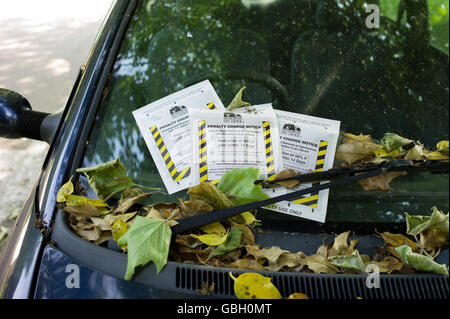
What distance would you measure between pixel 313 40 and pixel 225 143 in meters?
0.65

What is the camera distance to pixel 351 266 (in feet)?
4.69

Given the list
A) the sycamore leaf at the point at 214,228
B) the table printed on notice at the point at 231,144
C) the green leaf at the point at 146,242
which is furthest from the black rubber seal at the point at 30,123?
the sycamore leaf at the point at 214,228

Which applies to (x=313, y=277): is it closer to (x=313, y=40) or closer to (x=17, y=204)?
(x=313, y=40)

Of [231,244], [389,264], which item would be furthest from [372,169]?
[231,244]

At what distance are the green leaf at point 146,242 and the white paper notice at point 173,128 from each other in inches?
10.9

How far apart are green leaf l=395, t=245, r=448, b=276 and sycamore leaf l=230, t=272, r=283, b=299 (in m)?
0.42

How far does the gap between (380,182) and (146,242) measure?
0.82 m

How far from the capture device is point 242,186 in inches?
64.4

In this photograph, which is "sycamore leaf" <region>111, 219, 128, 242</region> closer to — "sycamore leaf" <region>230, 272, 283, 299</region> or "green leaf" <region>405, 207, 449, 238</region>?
"sycamore leaf" <region>230, 272, 283, 299</region>

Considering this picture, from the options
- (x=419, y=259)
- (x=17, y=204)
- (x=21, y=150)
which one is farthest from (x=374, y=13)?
(x=21, y=150)

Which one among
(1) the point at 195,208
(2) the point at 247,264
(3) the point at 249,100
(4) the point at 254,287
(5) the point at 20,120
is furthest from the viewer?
(5) the point at 20,120

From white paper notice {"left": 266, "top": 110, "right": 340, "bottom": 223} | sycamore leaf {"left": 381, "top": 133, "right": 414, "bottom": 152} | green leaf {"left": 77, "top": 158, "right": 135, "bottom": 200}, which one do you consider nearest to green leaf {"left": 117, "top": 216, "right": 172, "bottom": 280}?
green leaf {"left": 77, "top": 158, "right": 135, "bottom": 200}

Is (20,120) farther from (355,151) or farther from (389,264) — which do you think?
(389,264)

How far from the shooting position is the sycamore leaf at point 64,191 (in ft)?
5.42
